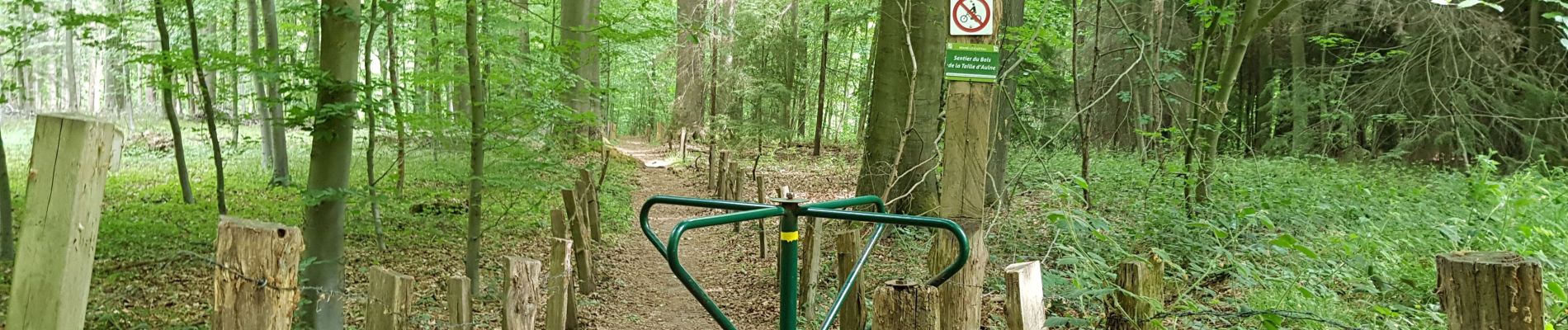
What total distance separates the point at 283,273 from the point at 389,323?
127 cm

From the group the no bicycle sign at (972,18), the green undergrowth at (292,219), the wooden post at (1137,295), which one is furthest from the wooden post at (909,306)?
the green undergrowth at (292,219)

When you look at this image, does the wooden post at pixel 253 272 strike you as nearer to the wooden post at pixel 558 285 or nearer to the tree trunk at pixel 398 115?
the wooden post at pixel 558 285

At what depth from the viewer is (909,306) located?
2537 mm

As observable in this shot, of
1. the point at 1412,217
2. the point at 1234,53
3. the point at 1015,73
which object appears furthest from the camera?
the point at 1015,73

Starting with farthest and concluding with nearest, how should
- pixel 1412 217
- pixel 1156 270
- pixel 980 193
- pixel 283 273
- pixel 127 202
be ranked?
pixel 127 202
pixel 1412 217
pixel 980 193
pixel 1156 270
pixel 283 273

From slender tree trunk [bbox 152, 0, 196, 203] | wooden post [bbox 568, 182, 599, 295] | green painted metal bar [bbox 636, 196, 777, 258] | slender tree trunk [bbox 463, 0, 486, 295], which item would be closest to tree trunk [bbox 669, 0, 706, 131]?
slender tree trunk [bbox 152, 0, 196, 203]

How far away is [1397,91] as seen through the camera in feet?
35.2

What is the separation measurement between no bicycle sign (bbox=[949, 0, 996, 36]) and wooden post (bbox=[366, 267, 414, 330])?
274 cm

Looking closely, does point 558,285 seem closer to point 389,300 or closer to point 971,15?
point 389,300

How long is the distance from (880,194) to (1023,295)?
18.4 feet

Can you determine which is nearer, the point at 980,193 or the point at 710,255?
the point at 980,193

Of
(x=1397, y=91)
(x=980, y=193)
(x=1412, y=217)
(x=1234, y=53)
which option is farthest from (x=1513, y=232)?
(x=1397, y=91)

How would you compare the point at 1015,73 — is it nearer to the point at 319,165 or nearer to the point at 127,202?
the point at 319,165

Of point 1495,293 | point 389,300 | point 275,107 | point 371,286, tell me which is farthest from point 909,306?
point 275,107
